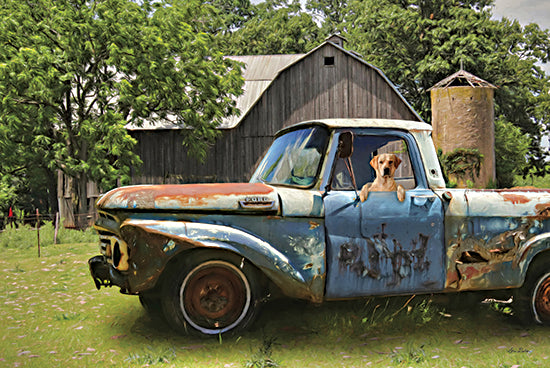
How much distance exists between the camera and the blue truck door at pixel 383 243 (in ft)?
15.4

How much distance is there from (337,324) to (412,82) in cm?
2900

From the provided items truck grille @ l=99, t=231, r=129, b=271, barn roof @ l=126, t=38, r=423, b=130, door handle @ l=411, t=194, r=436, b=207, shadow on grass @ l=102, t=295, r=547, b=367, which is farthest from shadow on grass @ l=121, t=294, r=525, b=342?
barn roof @ l=126, t=38, r=423, b=130

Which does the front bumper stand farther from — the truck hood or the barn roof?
the barn roof

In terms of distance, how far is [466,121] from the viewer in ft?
46.0

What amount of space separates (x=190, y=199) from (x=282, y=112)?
1711cm

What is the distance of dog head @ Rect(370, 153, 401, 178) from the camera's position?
4879 millimetres

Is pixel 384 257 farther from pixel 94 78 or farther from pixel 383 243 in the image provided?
pixel 94 78

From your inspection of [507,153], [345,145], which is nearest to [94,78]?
[345,145]

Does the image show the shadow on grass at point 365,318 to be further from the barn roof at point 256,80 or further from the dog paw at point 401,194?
the barn roof at point 256,80

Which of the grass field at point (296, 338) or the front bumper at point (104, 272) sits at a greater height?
the front bumper at point (104, 272)

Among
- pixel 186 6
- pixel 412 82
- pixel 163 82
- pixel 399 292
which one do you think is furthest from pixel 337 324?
pixel 412 82

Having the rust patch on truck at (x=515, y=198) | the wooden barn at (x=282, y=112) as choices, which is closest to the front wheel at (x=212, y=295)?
the rust patch on truck at (x=515, y=198)

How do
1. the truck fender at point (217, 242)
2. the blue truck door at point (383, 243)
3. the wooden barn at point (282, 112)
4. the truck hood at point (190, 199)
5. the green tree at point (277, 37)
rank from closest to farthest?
1. the truck fender at point (217, 242)
2. the truck hood at point (190, 199)
3. the blue truck door at point (383, 243)
4. the wooden barn at point (282, 112)
5. the green tree at point (277, 37)

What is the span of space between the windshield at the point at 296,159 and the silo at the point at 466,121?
941 centimetres
